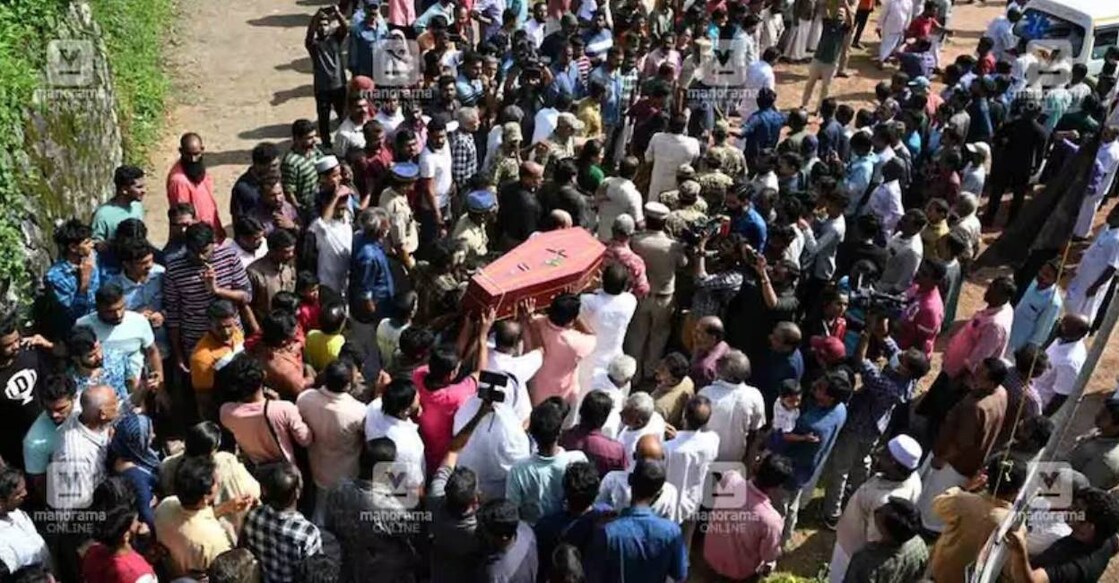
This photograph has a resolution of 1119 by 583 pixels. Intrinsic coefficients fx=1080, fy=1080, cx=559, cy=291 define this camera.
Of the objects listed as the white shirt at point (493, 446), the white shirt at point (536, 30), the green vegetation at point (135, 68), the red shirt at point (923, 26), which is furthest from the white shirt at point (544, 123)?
the red shirt at point (923, 26)

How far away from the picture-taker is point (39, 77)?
9094 millimetres

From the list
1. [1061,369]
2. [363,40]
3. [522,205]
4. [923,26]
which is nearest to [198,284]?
[522,205]

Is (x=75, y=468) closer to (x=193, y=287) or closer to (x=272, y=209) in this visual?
(x=193, y=287)

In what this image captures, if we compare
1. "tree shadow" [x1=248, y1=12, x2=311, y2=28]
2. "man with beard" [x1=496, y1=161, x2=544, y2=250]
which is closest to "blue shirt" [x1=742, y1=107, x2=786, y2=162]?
"man with beard" [x1=496, y1=161, x2=544, y2=250]

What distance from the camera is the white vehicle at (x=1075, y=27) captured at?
1362cm

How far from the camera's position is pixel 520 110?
31.3 feet

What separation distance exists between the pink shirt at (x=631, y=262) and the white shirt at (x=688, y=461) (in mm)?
1657

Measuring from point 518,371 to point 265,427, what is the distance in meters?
1.51

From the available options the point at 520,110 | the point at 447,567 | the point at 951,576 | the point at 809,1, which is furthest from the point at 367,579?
the point at 809,1

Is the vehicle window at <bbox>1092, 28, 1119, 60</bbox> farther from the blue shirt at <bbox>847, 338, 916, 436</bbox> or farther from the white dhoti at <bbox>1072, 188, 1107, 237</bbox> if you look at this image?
the blue shirt at <bbox>847, 338, 916, 436</bbox>

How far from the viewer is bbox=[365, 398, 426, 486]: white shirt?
5618mm

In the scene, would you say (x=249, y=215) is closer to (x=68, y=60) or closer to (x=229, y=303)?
(x=229, y=303)

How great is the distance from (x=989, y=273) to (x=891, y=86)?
219cm

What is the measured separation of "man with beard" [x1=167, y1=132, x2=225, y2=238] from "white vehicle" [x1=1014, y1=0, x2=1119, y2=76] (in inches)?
416
